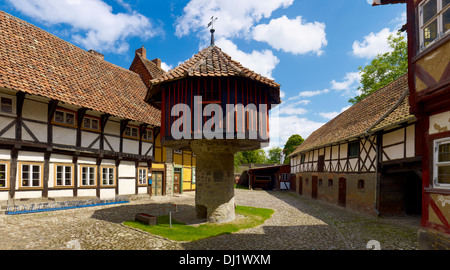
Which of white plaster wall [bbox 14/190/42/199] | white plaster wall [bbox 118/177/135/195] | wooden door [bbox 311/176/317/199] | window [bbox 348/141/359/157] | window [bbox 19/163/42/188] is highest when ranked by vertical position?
window [bbox 348/141/359/157]

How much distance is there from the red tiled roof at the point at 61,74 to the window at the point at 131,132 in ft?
3.64

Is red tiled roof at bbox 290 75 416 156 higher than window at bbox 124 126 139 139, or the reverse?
red tiled roof at bbox 290 75 416 156

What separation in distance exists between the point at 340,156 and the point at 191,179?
13595mm

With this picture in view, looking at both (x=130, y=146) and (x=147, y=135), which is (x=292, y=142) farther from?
(x=130, y=146)

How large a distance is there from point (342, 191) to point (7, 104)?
19.5m

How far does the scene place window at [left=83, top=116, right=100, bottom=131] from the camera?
14914 millimetres

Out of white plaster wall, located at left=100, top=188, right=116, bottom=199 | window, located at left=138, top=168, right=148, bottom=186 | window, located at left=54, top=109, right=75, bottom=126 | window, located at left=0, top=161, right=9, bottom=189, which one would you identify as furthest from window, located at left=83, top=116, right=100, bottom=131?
window, located at left=138, top=168, right=148, bottom=186

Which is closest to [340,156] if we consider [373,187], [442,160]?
[373,187]

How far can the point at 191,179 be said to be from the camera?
2428 cm

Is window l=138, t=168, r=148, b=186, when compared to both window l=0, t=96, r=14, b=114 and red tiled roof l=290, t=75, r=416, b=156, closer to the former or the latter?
window l=0, t=96, r=14, b=114

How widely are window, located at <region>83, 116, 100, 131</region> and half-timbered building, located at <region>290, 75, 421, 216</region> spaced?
50.1 feet

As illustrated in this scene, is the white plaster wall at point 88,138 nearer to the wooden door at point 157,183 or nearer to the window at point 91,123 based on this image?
the window at point 91,123

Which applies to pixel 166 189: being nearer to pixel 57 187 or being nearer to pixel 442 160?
pixel 57 187

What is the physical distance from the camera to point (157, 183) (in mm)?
20531
